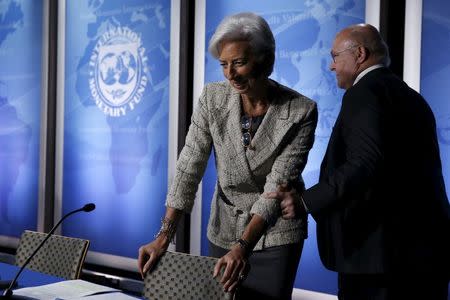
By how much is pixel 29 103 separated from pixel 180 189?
145 inches

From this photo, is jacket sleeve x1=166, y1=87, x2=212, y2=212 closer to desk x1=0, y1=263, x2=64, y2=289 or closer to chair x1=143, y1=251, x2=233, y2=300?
chair x1=143, y1=251, x2=233, y2=300

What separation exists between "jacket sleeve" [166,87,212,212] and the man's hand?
12.0 inches

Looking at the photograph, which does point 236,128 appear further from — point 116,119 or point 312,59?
point 116,119

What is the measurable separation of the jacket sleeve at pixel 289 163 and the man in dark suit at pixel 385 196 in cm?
14

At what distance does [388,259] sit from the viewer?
1.83 m

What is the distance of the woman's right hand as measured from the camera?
6.77 feet

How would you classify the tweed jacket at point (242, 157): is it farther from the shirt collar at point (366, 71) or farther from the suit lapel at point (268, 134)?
the shirt collar at point (366, 71)

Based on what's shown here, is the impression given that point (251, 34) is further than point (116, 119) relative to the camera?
No

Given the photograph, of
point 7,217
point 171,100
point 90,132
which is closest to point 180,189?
point 171,100

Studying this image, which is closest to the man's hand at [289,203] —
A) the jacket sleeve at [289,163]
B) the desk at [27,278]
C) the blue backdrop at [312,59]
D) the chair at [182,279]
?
the jacket sleeve at [289,163]

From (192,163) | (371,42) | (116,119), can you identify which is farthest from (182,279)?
(116,119)

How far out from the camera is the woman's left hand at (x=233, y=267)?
1866mm

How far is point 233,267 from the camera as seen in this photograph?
6.14 ft

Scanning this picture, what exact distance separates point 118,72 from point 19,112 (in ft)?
4.11
